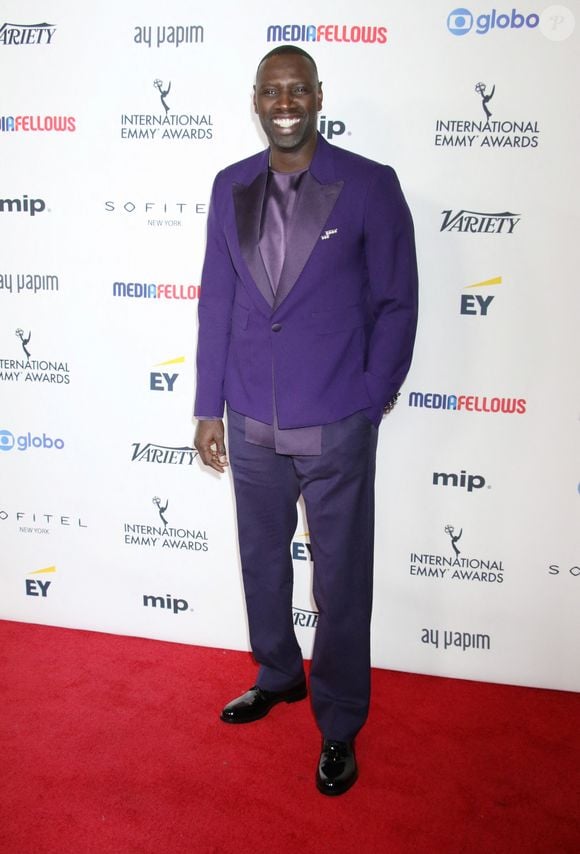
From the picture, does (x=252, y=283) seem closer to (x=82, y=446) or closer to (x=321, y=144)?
(x=321, y=144)

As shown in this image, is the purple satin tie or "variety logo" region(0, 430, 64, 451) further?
"variety logo" region(0, 430, 64, 451)

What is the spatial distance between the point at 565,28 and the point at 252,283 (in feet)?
3.68

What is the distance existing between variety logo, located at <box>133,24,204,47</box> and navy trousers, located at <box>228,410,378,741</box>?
117 cm

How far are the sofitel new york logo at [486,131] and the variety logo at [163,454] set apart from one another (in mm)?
1278

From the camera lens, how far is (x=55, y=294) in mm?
2576

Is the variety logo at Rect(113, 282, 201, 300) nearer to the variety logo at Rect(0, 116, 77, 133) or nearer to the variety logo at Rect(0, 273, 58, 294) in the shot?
the variety logo at Rect(0, 273, 58, 294)

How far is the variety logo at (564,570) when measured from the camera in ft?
7.97

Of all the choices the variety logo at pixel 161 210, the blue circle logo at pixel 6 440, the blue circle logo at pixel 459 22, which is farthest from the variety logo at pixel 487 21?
the blue circle logo at pixel 6 440

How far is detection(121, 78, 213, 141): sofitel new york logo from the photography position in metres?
2.35

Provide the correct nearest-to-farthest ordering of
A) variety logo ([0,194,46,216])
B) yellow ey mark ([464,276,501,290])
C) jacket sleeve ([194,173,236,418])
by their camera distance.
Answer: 1. jacket sleeve ([194,173,236,418])
2. yellow ey mark ([464,276,501,290])
3. variety logo ([0,194,46,216])

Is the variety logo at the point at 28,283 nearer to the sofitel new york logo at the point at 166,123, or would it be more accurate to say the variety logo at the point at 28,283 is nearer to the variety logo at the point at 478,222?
the sofitel new york logo at the point at 166,123

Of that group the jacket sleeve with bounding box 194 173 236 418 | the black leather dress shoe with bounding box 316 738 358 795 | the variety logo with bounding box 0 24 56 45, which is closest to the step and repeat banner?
the variety logo with bounding box 0 24 56 45

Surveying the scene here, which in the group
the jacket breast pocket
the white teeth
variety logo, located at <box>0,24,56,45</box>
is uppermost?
variety logo, located at <box>0,24,56,45</box>

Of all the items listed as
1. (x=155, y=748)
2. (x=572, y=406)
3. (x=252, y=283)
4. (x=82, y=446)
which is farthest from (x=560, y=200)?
(x=155, y=748)
